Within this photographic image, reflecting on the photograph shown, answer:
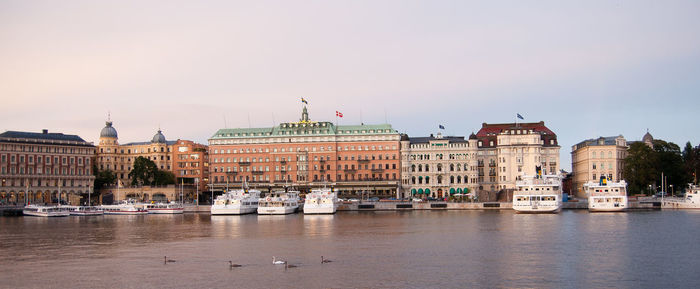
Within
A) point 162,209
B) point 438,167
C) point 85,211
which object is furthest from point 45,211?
point 438,167

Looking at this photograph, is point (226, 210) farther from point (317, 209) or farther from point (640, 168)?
point (640, 168)

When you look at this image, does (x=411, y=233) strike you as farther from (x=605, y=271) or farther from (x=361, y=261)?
(x=605, y=271)

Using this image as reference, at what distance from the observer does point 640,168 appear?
14425 cm

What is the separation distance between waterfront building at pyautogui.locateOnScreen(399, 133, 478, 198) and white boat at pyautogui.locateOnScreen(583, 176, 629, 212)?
46905 millimetres

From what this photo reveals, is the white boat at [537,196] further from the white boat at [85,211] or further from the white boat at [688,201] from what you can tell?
the white boat at [85,211]

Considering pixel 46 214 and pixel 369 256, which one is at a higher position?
pixel 46 214

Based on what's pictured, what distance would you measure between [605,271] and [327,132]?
128 meters

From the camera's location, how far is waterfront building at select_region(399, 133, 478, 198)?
16662 cm

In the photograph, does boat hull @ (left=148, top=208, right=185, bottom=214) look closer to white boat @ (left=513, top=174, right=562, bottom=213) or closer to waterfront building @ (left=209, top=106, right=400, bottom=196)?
waterfront building @ (left=209, top=106, right=400, bottom=196)

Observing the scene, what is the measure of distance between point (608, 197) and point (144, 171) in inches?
4367

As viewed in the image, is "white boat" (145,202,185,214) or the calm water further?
"white boat" (145,202,185,214)

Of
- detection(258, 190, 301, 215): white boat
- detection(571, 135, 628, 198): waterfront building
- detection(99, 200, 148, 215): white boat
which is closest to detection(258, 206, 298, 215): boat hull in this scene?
detection(258, 190, 301, 215): white boat

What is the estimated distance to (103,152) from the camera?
195 metres

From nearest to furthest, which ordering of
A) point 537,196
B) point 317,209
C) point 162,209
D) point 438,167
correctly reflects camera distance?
1. point 537,196
2. point 317,209
3. point 162,209
4. point 438,167
